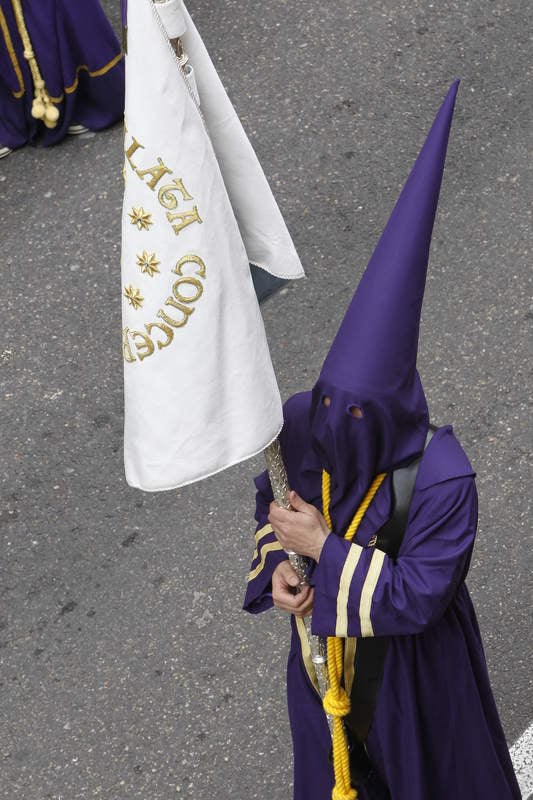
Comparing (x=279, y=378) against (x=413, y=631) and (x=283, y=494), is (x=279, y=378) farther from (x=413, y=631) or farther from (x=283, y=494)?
(x=413, y=631)

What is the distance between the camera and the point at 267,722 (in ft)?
14.1

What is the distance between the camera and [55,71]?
6180 mm

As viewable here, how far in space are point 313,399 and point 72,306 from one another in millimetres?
3034

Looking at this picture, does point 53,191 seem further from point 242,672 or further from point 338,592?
point 338,592

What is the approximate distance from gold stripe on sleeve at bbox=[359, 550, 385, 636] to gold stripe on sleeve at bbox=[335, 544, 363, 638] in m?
0.04

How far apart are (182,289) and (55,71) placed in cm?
416

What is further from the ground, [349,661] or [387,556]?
[387,556]

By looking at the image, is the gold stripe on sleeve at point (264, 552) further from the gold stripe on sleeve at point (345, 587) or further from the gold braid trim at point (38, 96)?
the gold braid trim at point (38, 96)

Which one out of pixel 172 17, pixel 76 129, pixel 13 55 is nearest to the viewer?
pixel 172 17

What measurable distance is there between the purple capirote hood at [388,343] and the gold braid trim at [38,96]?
3953 millimetres

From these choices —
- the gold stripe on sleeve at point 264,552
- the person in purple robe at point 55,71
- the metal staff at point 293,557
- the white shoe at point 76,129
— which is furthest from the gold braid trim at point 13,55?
the metal staff at point 293,557

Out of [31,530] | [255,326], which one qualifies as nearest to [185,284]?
[255,326]

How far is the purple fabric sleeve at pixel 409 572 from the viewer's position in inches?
108

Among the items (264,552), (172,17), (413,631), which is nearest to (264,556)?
(264,552)
